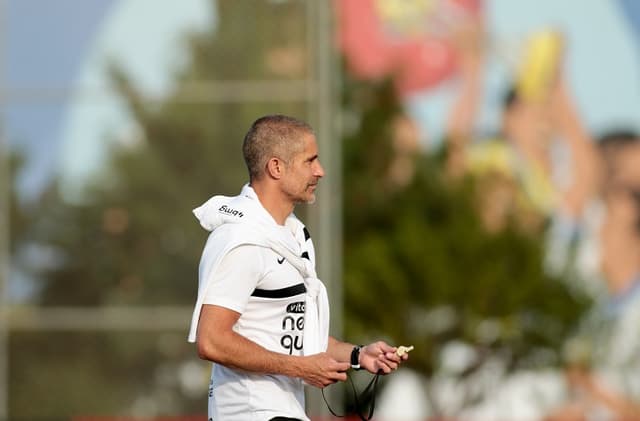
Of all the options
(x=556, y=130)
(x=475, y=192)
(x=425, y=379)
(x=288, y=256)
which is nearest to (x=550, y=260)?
(x=475, y=192)

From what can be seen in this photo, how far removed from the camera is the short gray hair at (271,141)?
763 centimetres

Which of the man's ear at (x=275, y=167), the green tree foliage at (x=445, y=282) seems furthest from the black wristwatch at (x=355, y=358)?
the green tree foliage at (x=445, y=282)

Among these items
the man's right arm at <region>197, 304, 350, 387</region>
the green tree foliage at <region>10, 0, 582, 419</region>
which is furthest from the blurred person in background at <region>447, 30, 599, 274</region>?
the man's right arm at <region>197, 304, 350, 387</region>

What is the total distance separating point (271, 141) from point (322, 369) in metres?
1.05

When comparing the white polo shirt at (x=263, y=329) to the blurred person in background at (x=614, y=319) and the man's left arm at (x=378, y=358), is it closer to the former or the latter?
the man's left arm at (x=378, y=358)

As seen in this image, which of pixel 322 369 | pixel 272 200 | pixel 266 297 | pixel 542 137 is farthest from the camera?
pixel 542 137

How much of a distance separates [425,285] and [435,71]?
17.5 metres

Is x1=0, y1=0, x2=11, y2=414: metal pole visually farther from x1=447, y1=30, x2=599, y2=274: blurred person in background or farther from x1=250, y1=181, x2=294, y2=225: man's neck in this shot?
x1=447, y1=30, x2=599, y2=274: blurred person in background

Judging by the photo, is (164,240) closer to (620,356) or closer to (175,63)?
(175,63)

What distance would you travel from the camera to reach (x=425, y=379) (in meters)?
29.5

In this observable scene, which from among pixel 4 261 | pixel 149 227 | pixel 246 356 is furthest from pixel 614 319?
pixel 246 356

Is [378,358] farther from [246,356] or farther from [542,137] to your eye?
[542,137]

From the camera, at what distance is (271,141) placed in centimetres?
764

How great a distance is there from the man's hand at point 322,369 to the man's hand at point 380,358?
0.20m
